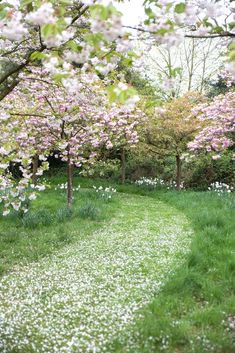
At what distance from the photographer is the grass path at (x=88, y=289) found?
484cm

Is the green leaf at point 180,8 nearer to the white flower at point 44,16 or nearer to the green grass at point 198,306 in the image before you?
the white flower at point 44,16

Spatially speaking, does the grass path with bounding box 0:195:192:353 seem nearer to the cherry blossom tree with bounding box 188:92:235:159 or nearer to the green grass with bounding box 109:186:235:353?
the green grass with bounding box 109:186:235:353

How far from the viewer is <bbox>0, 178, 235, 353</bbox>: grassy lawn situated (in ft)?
15.7

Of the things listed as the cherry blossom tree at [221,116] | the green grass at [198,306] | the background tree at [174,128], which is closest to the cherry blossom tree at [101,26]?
the green grass at [198,306]

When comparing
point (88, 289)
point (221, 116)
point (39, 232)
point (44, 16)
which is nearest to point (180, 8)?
point (44, 16)

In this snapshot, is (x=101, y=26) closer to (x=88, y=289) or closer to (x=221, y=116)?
(x=88, y=289)

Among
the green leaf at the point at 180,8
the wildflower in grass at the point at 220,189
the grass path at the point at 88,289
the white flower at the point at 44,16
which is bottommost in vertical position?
the grass path at the point at 88,289

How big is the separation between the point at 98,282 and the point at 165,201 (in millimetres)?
8876

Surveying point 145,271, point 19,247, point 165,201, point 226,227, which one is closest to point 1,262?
point 19,247

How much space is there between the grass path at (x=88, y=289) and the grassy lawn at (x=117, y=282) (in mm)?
15

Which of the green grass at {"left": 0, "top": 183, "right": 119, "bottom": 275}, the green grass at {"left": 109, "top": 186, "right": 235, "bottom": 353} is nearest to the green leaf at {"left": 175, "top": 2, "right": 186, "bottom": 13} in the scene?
the green grass at {"left": 109, "top": 186, "right": 235, "bottom": 353}

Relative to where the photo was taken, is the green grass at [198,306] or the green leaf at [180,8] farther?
the green grass at [198,306]

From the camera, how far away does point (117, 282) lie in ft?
21.0

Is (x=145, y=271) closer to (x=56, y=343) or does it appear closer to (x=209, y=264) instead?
(x=209, y=264)
